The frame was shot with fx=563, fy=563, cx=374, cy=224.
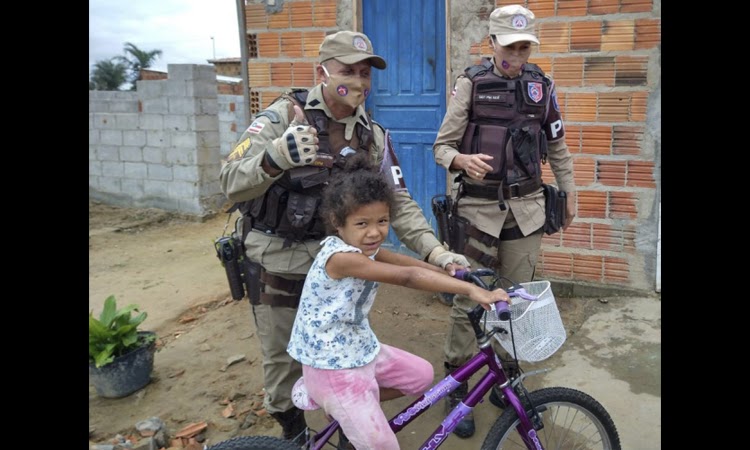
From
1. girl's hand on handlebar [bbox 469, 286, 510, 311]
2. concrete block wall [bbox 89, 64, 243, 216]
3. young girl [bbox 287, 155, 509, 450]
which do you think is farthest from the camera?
concrete block wall [bbox 89, 64, 243, 216]

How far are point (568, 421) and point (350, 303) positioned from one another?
1190 mm

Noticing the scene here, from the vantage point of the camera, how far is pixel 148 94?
826 cm

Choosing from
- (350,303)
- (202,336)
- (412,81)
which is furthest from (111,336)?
(412,81)

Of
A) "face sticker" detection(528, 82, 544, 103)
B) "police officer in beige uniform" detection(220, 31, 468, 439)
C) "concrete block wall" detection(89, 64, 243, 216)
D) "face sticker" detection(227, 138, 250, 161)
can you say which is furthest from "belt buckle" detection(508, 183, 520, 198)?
"concrete block wall" detection(89, 64, 243, 216)

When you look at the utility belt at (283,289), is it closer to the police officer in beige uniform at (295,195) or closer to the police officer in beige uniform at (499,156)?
the police officer in beige uniform at (295,195)

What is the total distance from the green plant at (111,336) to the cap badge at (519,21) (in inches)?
112

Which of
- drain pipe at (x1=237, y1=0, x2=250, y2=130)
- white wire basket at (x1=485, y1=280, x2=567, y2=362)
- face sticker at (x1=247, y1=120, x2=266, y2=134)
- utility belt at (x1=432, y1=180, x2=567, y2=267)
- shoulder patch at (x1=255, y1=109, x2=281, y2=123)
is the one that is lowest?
white wire basket at (x1=485, y1=280, x2=567, y2=362)

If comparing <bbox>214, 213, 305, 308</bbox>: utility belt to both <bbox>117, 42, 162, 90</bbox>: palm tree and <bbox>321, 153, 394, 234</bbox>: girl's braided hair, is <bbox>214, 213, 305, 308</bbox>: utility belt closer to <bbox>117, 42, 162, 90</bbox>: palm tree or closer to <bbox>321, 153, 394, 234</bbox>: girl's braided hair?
<bbox>321, 153, 394, 234</bbox>: girl's braided hair

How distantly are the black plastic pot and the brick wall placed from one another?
314 cm

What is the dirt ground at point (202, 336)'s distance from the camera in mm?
3240

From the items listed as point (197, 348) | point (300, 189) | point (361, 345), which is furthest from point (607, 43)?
point (197, 348)

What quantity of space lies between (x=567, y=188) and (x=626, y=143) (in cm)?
147

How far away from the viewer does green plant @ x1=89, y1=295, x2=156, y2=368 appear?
3416 millimetres

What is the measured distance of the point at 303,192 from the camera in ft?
7.93
